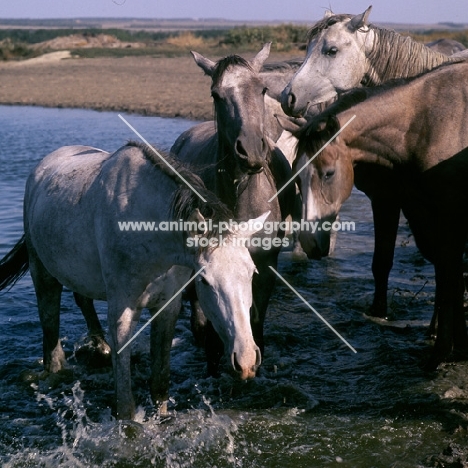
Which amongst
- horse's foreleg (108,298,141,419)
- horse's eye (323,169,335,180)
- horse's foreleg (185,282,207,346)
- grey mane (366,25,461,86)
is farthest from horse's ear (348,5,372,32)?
horse's foreleg (108,298,141,419)

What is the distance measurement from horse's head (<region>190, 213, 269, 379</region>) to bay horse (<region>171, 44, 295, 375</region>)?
2.58 feet

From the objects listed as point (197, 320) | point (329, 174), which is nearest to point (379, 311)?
point (197, 320)

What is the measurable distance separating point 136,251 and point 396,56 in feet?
9.07

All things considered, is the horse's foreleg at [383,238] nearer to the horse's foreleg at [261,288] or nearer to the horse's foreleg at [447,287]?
the horse's foreleg at [447,287]

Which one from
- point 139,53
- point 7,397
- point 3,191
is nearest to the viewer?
point 7,397

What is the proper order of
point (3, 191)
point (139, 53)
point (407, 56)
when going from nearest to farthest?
point (407, 56)
point (3, 191)
point (139, 53)

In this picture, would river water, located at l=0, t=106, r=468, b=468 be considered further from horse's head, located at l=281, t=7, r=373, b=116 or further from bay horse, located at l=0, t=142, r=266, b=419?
horse's head, located at l=281, t=7, r=373, b=116

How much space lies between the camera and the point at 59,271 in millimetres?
4508

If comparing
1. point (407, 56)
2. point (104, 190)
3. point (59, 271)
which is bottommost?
point (59, 271)

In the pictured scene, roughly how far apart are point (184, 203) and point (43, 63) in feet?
84.4

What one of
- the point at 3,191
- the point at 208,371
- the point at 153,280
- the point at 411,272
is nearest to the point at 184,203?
the point at 153,280

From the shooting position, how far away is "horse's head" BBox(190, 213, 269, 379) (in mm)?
3320

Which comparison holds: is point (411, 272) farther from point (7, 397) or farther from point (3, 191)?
point (3, 191)

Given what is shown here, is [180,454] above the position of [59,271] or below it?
below
